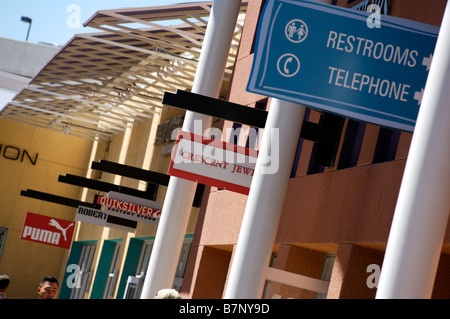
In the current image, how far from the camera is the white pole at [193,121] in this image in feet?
36.1

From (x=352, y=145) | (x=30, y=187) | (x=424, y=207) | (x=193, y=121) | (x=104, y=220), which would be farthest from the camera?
(x=30, y=187)

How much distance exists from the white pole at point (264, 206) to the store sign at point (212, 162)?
24.2 inches

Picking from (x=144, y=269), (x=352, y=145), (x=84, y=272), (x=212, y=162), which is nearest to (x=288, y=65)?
(x=212, y=162)

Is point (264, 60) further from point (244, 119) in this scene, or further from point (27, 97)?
point (27, 97)

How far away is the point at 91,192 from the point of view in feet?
97.0

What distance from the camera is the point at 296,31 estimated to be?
6.20 metres

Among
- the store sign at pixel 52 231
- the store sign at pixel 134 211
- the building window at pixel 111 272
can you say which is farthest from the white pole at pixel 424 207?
the store sign at pixel 52 231

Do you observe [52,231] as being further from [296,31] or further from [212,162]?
[296,31]

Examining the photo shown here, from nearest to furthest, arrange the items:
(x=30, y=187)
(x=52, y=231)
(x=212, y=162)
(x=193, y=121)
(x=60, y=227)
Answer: (x=212, y=162) < (x=193, y=121) < (x=60, y=227) < (x=52, y=231) < (x=30, y=187)

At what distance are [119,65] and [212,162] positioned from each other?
10.9m

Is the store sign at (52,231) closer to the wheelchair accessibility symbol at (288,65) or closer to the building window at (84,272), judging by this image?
the building window at (84,272)

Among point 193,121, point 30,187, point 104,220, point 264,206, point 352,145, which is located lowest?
point 30,187

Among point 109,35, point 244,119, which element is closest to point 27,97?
point 109,35

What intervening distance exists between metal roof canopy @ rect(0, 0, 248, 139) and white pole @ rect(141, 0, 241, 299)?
140 inches
